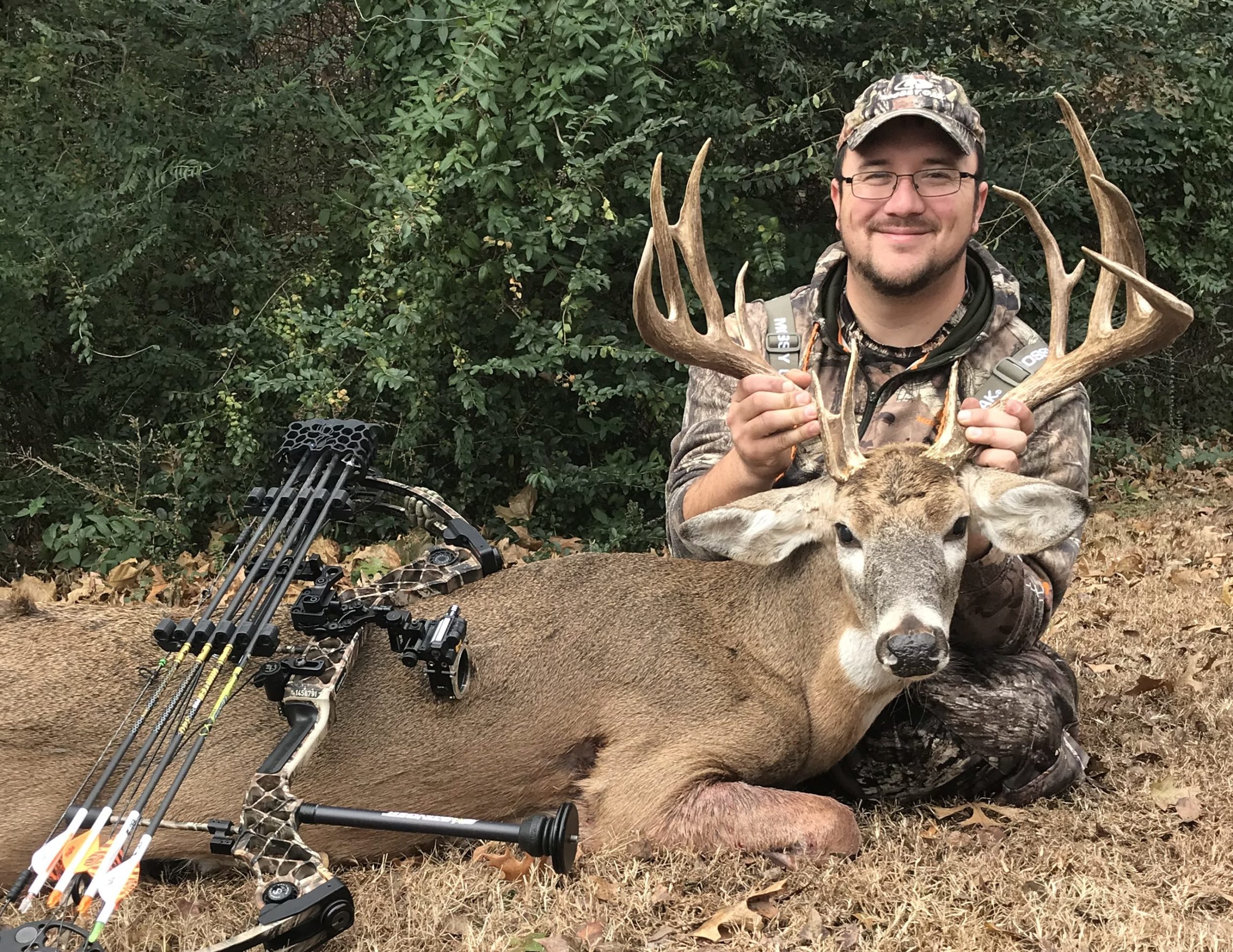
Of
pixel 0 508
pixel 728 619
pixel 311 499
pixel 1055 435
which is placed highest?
pixel 311 499

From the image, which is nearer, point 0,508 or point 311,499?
point 311,499

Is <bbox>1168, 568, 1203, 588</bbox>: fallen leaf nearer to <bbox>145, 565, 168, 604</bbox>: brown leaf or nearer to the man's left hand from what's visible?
the man's left hand

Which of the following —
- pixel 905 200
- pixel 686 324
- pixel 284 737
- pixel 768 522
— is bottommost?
pixel 284 737

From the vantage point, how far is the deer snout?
3.20 metres

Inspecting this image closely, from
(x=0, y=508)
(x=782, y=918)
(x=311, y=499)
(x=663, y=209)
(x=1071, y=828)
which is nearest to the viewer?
(x=782, y=918)

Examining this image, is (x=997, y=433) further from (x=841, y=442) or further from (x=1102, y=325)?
(x=1102, y=325)

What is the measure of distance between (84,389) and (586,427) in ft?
10.2

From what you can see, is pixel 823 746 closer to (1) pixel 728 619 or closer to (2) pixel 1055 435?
(1) pixel 728 619

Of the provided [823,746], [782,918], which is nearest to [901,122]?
[823,746]

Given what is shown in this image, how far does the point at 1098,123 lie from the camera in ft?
32.5

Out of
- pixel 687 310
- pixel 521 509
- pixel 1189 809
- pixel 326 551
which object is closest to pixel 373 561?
pixel 326 551

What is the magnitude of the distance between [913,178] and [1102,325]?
799 mm

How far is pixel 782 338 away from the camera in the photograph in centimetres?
441

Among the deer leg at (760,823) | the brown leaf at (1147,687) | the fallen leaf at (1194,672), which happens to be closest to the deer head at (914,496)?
the deer leg at (760,823)
